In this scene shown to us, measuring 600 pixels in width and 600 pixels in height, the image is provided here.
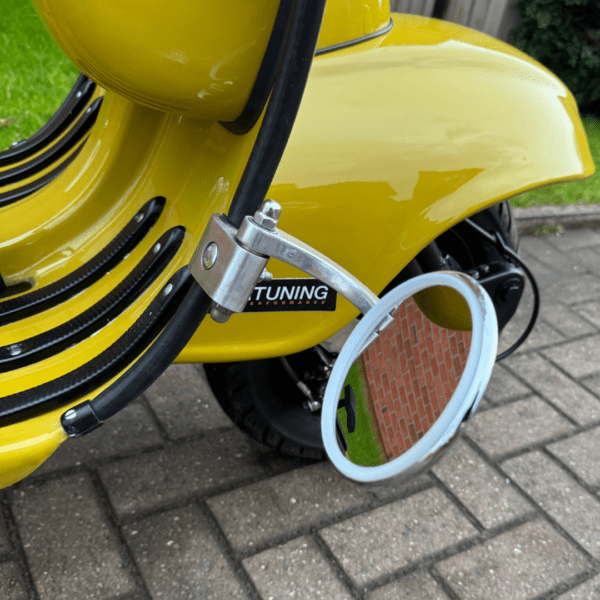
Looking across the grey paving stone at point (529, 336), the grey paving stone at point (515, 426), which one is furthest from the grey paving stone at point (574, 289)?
the grey paving stone at point (515, 426)

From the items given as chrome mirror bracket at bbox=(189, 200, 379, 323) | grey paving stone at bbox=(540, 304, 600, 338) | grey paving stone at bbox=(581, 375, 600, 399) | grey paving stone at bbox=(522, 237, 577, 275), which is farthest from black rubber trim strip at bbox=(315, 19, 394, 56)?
grey paving stone at bbox=(522, 237, 577, 275)

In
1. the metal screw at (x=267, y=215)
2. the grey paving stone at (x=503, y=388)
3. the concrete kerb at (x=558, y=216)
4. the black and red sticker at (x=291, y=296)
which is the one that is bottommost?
the grey paving stone at (x=503, y=388)

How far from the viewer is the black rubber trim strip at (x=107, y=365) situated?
0.96 m

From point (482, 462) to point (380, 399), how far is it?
81cm

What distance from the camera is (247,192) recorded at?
0.83 m

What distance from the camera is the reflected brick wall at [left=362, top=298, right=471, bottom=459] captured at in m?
0.92

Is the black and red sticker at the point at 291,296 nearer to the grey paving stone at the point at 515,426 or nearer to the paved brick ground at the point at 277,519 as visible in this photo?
the paved brick ground at the point at 277,519

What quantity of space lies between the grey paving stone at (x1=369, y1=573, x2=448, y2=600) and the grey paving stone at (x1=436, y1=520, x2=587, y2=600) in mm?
38

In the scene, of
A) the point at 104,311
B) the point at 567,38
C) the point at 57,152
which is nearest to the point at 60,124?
the point at 57,152

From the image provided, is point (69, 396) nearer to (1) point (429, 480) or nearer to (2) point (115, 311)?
(2) point (115, 311)

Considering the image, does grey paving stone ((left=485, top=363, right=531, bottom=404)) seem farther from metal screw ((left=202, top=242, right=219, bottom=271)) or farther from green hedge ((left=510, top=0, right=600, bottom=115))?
green hedge ((left=510, top=0, right=600, bottom=115))

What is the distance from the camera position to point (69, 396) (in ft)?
3.19

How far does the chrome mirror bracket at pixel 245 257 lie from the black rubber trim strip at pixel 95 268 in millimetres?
401

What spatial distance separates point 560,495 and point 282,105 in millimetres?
1322
